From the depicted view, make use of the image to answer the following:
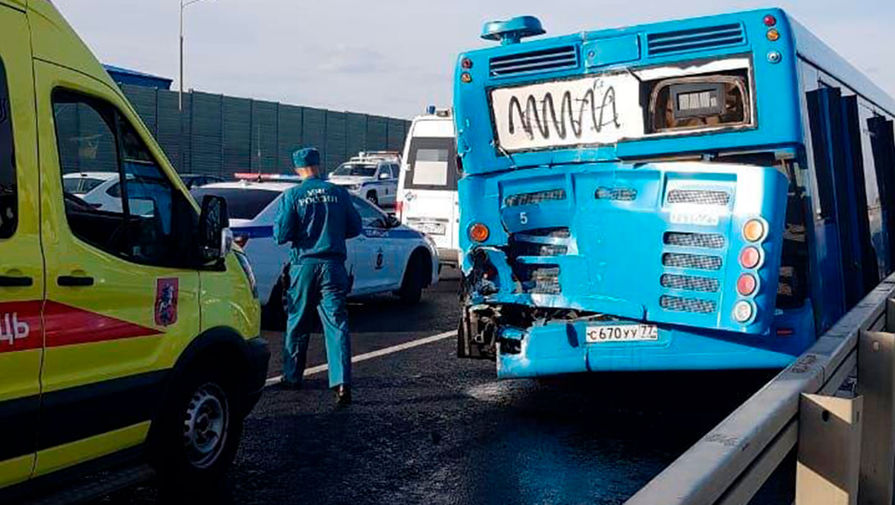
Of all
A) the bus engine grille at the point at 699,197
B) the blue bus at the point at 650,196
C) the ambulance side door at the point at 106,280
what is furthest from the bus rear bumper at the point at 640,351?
the ambulance side door at the point at 106,280

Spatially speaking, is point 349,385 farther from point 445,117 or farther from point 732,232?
point 445,117

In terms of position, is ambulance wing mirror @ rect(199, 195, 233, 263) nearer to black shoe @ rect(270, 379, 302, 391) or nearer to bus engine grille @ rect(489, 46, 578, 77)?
black shoe @ rect(270, 379, 302, 391)

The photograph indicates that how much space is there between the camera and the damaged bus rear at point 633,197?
646 cm

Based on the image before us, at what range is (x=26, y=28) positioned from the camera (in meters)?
4.31

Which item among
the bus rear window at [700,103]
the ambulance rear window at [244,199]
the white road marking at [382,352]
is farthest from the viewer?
the ambulance rear window at [244,199]

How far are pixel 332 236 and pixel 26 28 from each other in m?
3.61

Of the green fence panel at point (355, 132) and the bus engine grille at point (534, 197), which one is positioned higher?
the green fence panel at point (355, 132)

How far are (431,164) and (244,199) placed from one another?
17.8 ft

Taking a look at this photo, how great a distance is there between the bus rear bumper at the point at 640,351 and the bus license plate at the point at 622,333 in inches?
1.1

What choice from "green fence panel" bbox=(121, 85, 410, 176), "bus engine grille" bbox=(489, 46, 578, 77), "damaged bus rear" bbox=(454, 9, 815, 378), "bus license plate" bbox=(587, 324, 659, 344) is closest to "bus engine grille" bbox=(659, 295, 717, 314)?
"damaged bus rear" bbox=(454, 9, 815, 378)

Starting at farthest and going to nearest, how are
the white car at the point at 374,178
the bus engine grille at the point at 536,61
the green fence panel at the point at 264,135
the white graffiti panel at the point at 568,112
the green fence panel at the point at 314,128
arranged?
the green fence panel at the point at 314,128, the green fence panel at the point at 264,135, the white car at the point at 374,178, the bus engine grille at the point at 536,61, the white graffiti panel at the point at 568,112

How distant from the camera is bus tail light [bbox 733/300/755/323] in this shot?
6329 millimetres

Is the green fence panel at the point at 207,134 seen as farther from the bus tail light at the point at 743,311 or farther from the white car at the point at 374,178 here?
the bus tail light at the point at 743,311

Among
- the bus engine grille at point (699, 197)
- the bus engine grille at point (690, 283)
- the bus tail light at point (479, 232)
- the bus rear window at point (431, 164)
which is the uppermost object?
the bus rear window at point (431, 164)
